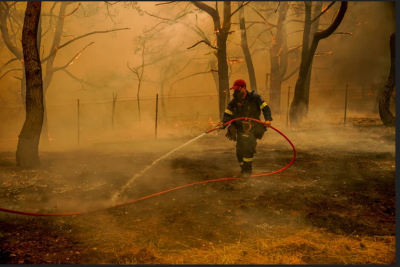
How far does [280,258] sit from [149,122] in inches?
584

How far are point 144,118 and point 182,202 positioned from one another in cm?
1655

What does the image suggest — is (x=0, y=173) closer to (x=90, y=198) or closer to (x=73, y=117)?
(x=90, y=198)

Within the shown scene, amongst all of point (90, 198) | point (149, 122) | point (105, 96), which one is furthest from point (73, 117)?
point (90, 198)

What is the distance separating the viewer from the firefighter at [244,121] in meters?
6.54

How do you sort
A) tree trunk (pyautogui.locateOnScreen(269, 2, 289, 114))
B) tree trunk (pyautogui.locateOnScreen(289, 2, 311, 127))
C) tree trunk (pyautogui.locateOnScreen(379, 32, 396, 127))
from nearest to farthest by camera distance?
tree trunk (pyautogui.locateOnScreen(379, 32, 396, 127)) < tree trunk (pyautogui.locateOnScreen(289, 2, 311, 127)) < tree trunk (pyautogui.locateOnScreen(269, 2, 289, 114))

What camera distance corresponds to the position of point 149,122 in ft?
59.1

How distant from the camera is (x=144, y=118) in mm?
21781

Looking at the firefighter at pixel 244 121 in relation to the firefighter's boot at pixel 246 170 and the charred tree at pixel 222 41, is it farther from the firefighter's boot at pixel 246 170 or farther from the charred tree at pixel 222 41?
the charred tree at pixel 222 41

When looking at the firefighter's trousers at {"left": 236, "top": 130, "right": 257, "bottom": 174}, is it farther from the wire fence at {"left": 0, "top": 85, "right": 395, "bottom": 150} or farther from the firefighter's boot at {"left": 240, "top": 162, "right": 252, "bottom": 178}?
the wire fence at {"left": 0, "top": 85, "right": 395, "bottom": 150}

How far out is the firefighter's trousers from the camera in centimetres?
659

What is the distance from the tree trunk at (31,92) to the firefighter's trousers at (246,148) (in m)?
5.17

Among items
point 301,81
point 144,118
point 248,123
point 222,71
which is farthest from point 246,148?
point 144,118

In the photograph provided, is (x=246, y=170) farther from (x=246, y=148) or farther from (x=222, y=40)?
(x=222, y=40)

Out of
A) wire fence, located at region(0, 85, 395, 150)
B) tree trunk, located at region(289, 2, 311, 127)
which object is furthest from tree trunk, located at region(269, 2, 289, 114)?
tree trunk, located at region(289, 2, 311, 127)
